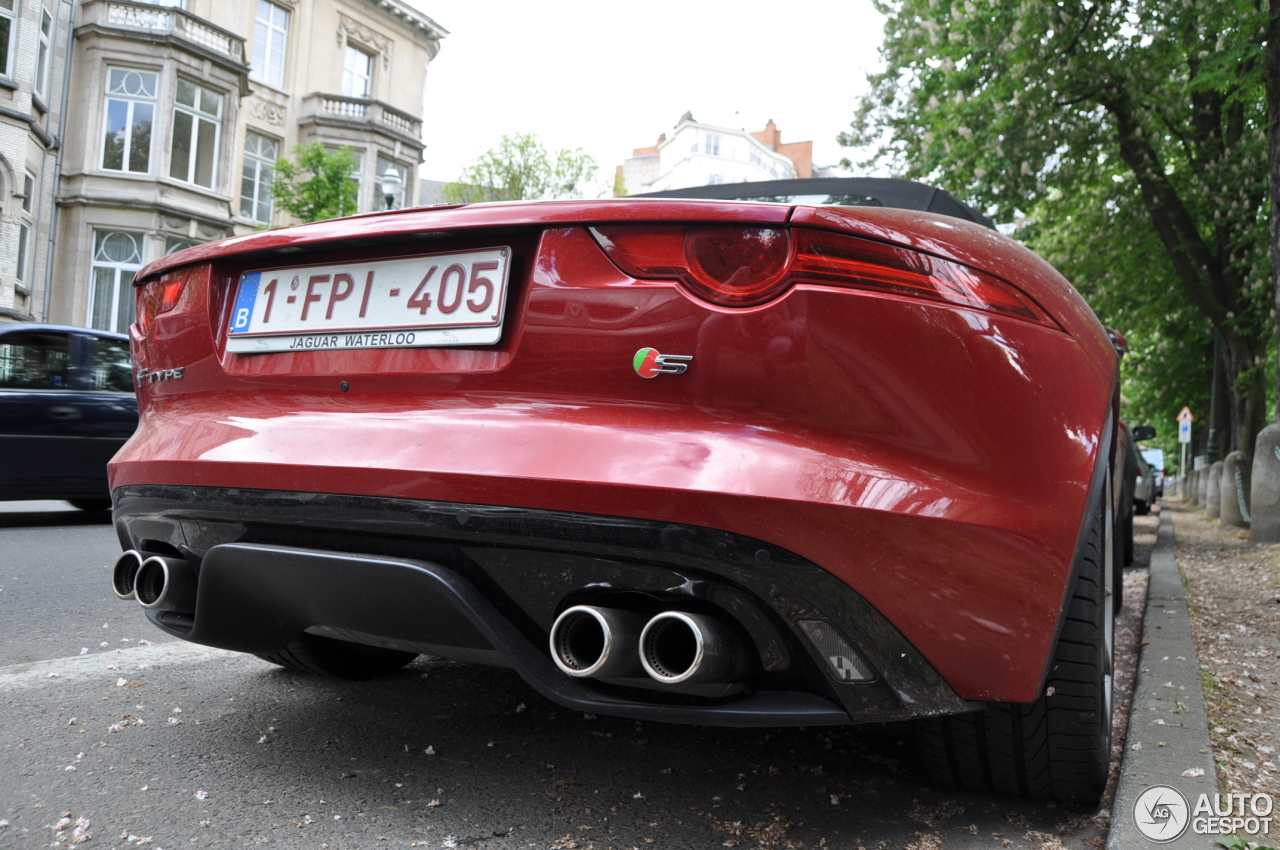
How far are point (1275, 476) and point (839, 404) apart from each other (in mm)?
9229

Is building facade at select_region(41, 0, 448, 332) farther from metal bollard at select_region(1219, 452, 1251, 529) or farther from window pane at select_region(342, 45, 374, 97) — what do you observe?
metal bollard at select_region(1219, 452, 1251, 529)

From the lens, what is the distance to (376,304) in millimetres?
2094

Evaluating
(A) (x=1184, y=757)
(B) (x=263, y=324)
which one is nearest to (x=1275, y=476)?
(A) (x=1184, y=757)

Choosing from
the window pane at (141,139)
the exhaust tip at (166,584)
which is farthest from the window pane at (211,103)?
the exhaust tip at (166,584)

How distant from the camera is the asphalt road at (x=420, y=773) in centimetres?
203

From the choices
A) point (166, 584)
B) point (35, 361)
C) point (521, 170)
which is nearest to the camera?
point (166, 584)

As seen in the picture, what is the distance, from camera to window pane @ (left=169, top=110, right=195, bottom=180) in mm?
24531

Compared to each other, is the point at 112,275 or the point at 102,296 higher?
the point at 112,275

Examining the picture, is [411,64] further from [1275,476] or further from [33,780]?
[33,780]

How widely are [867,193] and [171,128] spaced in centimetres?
2497

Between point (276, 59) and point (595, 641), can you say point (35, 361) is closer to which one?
point (595, 641)

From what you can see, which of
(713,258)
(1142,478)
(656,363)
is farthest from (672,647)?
(1142,478)

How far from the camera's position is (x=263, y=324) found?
224 cm

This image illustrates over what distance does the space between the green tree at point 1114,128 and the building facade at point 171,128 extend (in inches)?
615
